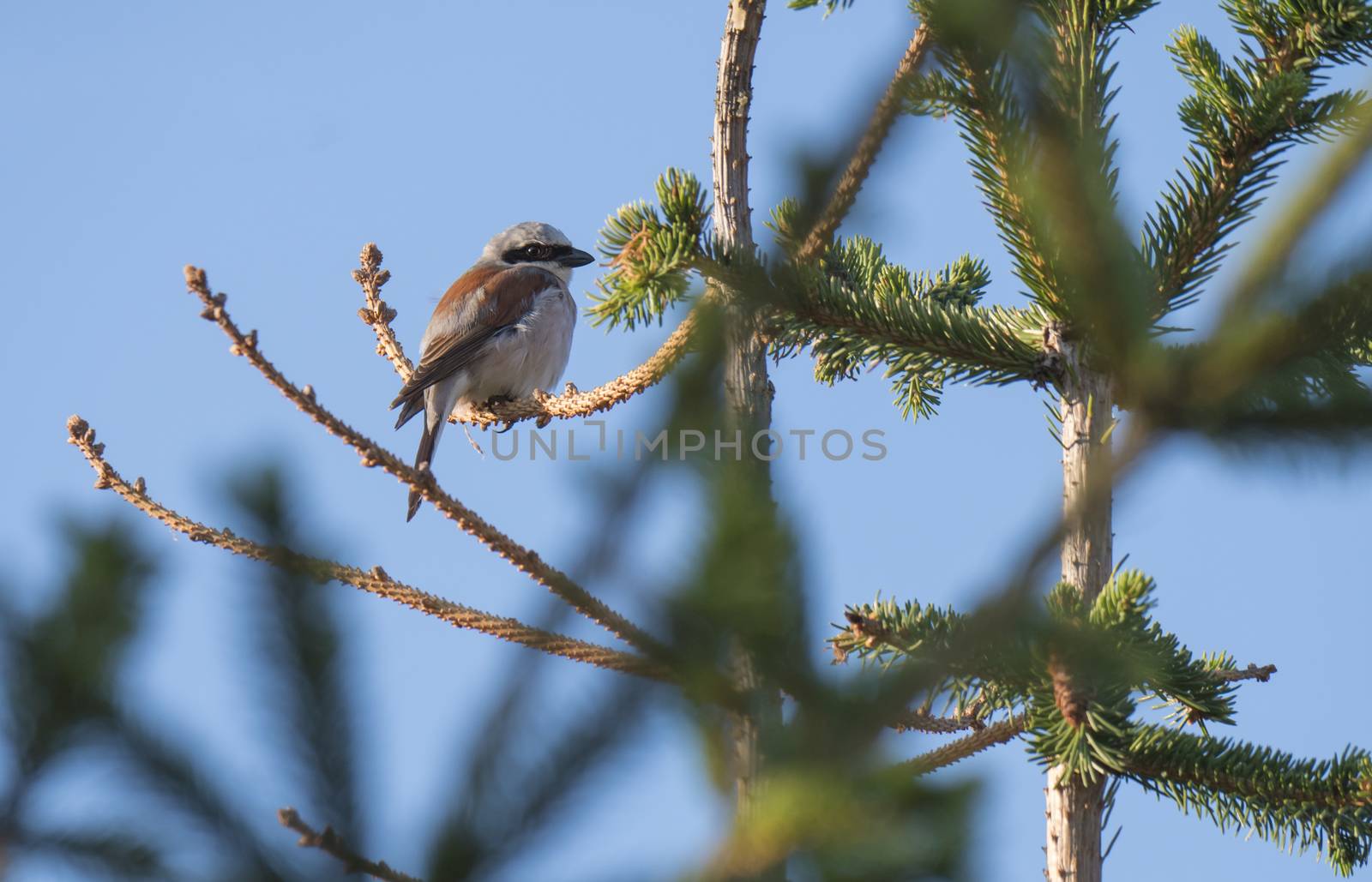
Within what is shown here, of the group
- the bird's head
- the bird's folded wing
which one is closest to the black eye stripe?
the bird's head

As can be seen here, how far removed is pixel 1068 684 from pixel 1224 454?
44.3 inches

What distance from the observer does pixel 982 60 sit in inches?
60.4

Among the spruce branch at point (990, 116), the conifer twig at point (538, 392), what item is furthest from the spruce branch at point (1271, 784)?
the conifer twig at point (538, 392)

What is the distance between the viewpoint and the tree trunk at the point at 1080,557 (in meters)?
2.74

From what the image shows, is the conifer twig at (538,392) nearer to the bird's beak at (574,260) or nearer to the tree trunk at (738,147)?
the tree trunk at (738,147)

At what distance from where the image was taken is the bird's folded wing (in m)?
6.98

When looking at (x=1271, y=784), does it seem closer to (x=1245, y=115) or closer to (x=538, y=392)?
(x=1245, y=115)

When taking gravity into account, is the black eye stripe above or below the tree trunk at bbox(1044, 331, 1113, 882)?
above

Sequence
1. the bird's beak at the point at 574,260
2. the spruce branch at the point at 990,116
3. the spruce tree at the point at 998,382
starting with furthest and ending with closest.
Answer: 1. the bird's beak at the point at 574,260
2. the spruce branch at the point at 990,116
3. the spruce tree at the point at 998,382

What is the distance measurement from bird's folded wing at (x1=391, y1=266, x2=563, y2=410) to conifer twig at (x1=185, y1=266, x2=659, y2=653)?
4.29 metres

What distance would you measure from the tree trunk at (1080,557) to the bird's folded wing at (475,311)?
4.22 meters

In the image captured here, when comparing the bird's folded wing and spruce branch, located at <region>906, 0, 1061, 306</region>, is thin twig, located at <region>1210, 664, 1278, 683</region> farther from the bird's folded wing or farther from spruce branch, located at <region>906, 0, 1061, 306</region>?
the bird's folded wing

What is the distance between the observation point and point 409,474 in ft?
7.28

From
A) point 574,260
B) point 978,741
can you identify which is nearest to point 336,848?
point 978,741
